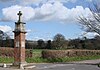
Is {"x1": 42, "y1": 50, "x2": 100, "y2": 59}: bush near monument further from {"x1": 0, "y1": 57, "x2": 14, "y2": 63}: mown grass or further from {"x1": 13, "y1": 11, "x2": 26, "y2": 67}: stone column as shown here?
{"x1": 13, "y1": 11, "x2": 26, "y2": 67}: stone column

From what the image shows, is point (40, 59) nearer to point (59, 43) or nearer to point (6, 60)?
point (6, 60)

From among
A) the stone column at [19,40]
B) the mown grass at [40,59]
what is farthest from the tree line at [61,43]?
the stone column at [19,40]

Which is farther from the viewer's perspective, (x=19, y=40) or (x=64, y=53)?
(x=64, y=53)

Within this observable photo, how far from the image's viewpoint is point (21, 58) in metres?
27.0

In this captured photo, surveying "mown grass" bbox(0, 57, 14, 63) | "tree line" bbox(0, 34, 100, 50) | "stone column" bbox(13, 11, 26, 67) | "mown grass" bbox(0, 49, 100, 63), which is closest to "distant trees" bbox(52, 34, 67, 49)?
"tree line" bbox(0, 34, 100, 50)

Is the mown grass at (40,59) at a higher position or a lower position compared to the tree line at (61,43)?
lower

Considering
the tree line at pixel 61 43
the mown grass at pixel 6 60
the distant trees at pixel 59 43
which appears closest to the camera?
the mown grass at pixel 6 60

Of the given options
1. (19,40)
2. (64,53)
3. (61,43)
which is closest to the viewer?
(19,40)

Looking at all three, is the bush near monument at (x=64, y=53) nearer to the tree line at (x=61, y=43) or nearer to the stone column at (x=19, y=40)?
the tree line at (x=61, y=43)

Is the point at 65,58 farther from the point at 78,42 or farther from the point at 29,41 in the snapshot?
the point at 78,42

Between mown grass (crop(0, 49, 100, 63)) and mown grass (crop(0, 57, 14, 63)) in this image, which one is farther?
mown grass (crop(0, 49, 100, 63))

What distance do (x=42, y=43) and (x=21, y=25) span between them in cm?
3549

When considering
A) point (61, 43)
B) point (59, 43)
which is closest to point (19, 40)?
point (59, 43)

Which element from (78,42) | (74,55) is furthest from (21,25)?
(78,42)
